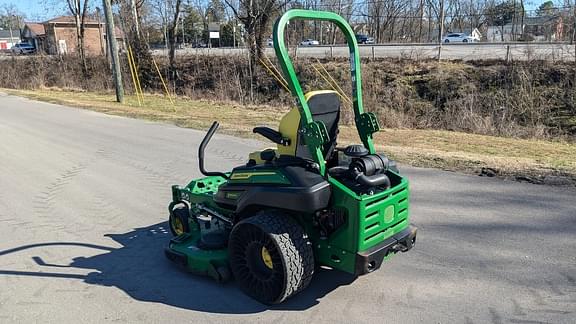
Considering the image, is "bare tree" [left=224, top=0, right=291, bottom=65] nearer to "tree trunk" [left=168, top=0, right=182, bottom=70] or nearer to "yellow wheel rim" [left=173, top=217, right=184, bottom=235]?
"tree trunk" [left=168, top=0, right=182, bottom=70]

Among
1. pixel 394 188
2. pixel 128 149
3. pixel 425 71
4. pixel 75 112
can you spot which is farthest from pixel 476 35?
pixel 394 188

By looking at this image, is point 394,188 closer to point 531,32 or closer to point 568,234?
point 568,234

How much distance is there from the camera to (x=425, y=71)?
21.2m

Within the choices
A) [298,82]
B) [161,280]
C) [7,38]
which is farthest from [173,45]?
[7,38]

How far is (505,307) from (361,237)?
1.19 meters

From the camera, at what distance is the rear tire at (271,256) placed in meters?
3.45

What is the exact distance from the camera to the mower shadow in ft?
12.2

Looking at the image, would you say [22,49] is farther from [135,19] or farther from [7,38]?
Answer: [135,19]

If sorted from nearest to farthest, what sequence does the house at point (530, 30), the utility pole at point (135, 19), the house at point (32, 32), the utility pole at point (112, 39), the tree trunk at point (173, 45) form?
1. the utility pole at point (112, 39)
2. the house at point (530, 30)
3. the utility pole at point (135, 19)
4. the tree trunk at point (173, 45)
5. the house at point (32, 32)

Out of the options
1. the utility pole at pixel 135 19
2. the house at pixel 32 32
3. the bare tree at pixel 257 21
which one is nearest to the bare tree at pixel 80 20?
the utility pole at pixel 135 19

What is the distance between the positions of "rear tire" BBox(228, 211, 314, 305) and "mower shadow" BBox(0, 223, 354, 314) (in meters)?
0.15

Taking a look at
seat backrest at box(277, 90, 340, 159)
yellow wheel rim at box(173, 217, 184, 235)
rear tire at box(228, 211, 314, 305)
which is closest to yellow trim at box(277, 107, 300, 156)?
seat backrest at box(277, 90, 340, 159)

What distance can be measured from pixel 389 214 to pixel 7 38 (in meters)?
108

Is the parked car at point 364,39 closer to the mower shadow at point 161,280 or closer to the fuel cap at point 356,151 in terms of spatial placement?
the mower shadow at point 161,280
